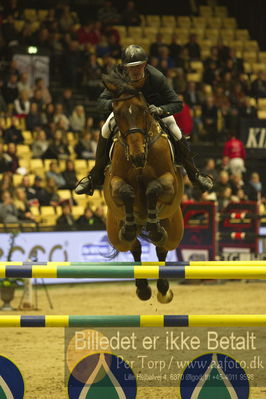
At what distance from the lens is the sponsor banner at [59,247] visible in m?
15.5

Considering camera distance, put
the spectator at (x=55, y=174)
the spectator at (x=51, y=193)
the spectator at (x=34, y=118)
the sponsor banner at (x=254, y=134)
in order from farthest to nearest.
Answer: the sponsor banner at (x=254, y=134), the spectator at (x=34, y=118), the spectator at (x=55, y=174), the spectator at (x=51, y=193)

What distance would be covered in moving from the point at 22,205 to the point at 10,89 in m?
3.68

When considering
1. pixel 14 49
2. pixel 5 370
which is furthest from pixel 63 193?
pixel 5 370

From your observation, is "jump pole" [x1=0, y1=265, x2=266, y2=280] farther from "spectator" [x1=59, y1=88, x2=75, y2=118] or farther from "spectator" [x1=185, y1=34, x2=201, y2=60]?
"spectator" [x1=185, y1=34, x2=201, y2=60]

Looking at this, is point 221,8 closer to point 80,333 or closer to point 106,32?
point 106,32

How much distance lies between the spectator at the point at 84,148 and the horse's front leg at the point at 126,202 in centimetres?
1094

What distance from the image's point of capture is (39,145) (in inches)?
731

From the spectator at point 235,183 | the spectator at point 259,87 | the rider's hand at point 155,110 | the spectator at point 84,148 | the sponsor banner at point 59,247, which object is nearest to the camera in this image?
the rider's hand at point 155,110

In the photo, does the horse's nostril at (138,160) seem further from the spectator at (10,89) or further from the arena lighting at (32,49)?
the arena lighting at (32,49)

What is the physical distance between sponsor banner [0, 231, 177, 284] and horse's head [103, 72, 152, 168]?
25.1 ft

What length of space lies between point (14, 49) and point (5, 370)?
47.1ft

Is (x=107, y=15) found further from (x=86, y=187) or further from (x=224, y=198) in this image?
(x=86, y=187)

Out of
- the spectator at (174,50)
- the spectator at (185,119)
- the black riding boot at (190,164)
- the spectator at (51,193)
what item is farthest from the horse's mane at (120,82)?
the spectator at (174,50)

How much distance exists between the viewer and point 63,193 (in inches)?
711
